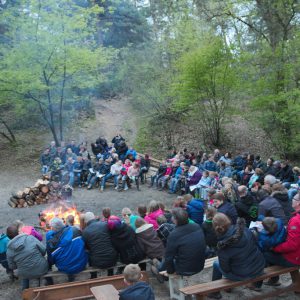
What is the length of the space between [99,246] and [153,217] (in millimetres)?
1204

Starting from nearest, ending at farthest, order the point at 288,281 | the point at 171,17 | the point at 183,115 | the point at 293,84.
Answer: the point at 288,281 → the point at 293,84 → the point at 183,115 → the point at 171,17

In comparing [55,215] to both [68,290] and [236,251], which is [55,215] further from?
[236,251]

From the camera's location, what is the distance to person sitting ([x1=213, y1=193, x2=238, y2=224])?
19.5 ft

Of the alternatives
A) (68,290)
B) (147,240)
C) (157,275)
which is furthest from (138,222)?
(68,290)

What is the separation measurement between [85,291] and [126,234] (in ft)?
3.44

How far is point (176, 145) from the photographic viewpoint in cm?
1788

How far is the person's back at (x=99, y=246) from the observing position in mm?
5492

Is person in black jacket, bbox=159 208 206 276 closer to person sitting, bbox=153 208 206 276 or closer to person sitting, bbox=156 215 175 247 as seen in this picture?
person sitting, bbox=153 208 206 276

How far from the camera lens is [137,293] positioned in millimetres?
3486

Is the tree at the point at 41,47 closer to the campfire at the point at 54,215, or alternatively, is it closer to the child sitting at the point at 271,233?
the campfire at the point at 54,215

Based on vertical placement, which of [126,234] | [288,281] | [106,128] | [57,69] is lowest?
[288,281]

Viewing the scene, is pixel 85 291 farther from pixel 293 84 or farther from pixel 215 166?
pixel 293 84

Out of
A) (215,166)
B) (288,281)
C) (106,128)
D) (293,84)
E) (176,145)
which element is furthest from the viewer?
(106,128)

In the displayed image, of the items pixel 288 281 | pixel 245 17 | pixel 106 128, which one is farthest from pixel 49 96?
pixel 288 281
